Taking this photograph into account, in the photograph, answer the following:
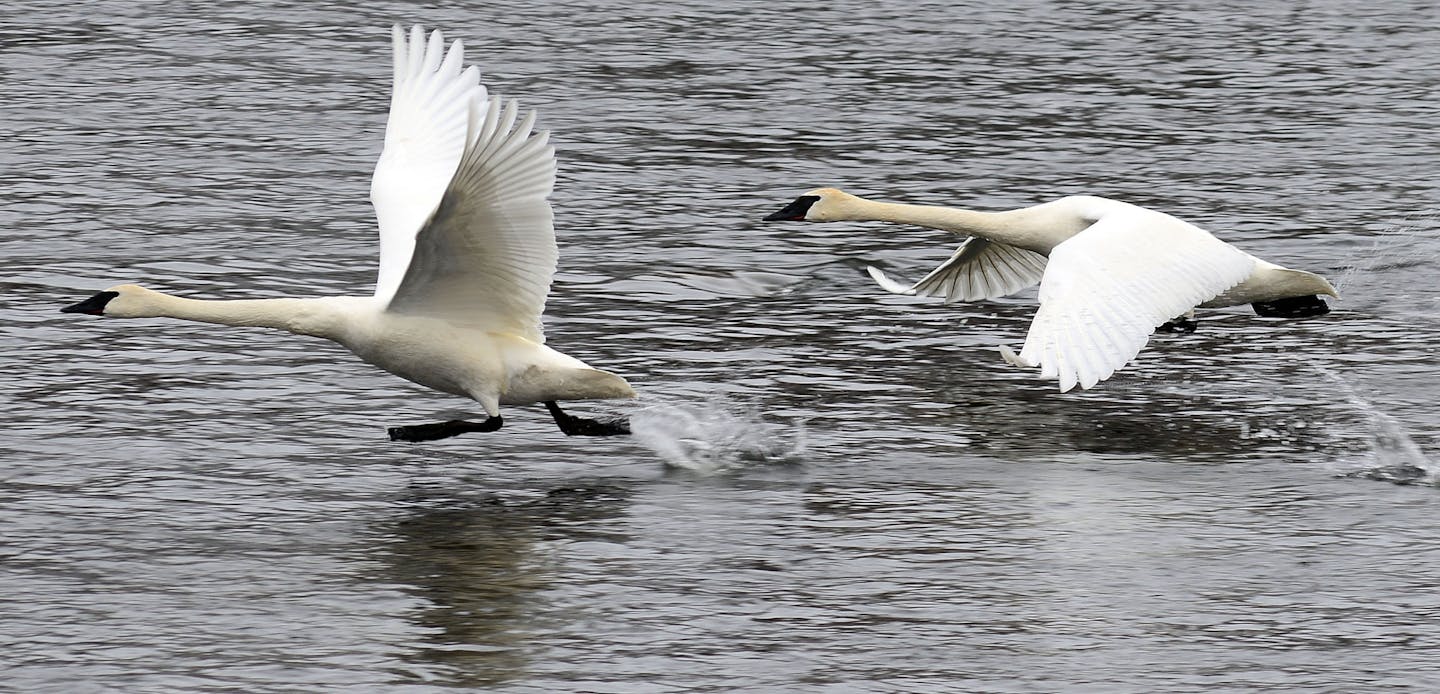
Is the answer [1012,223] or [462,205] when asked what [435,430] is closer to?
[462,205]

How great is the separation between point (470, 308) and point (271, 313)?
2.32ft

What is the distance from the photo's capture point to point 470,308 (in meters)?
8.98

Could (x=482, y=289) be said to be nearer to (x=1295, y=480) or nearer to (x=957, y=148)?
(x=1295, y=480)

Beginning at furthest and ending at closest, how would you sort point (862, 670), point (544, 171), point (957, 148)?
point (957, 148), point (544, 171), point (862, 670)

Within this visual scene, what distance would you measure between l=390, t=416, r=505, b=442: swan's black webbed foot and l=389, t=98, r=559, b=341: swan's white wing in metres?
0.36

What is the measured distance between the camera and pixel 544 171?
8391 mm

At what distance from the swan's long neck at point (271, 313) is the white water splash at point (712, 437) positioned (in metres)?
1.31

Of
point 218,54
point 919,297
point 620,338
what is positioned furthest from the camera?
point 218,54

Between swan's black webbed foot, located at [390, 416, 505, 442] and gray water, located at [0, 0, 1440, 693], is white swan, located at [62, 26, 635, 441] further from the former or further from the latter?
gray water, located at [0, 0, 1440, 693]

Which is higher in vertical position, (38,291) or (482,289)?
(482,289)

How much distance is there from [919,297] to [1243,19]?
32.6 feet

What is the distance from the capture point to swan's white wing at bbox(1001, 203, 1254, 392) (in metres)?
9.15

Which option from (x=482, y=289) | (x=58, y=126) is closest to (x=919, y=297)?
(x=482, y=289)

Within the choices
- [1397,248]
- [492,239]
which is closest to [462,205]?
[492,239]
